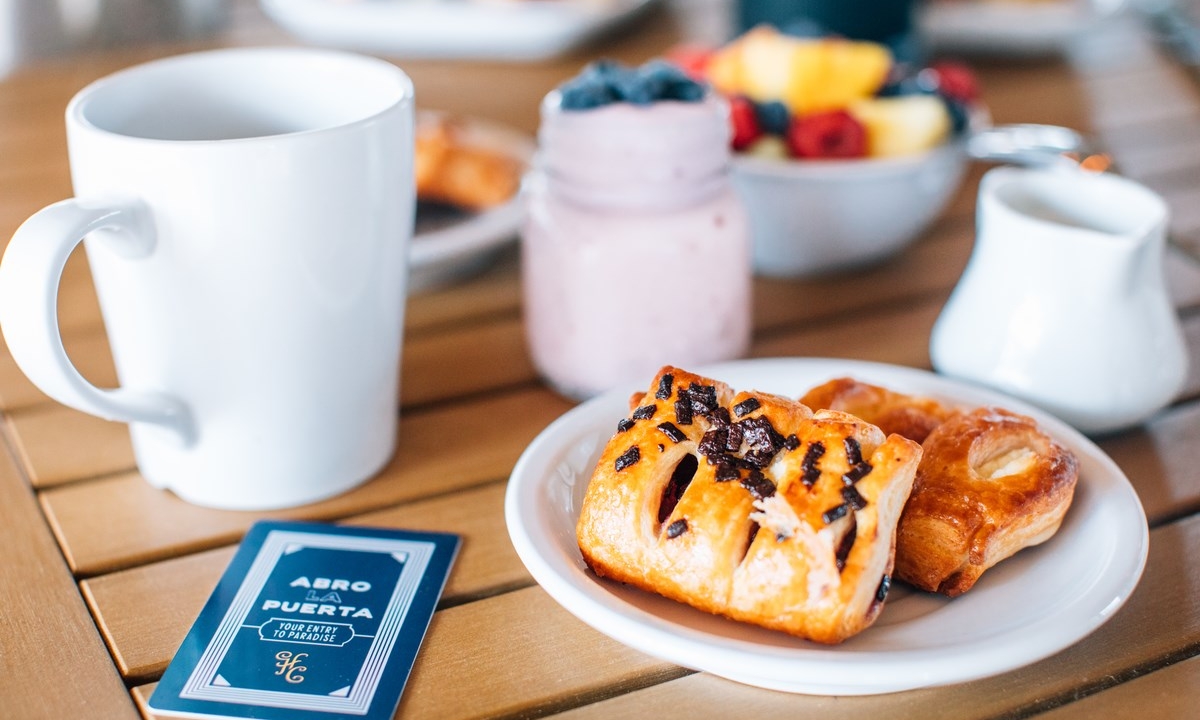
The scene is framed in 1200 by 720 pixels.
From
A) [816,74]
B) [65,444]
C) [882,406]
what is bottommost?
[65,444]

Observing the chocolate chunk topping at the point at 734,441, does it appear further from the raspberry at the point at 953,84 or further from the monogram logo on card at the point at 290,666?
the raspberry at the point at 953,84

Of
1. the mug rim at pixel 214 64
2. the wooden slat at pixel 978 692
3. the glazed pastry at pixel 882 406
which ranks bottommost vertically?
the wooden slat at pixel 978 692

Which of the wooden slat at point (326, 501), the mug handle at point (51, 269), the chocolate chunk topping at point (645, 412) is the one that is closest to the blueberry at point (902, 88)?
the wooden slat at point (326, 501)

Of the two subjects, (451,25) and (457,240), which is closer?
(457,240)

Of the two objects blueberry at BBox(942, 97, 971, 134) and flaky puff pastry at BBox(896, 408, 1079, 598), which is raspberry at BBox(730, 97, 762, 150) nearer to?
blueberry at BBox(942, 97, 971, 134)

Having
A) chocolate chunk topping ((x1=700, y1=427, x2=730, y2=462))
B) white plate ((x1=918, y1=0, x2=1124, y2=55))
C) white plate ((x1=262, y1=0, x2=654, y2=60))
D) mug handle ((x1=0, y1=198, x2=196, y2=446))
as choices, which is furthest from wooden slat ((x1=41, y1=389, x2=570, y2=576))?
white plate ((x1=918, y1=0, x2=1124, y2=55))

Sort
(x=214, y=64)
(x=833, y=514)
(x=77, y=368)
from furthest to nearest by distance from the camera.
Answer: (x=77, y=368) < (x=214, y=64) < (x=833, y=514)

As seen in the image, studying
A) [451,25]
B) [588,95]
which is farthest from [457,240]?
[451,25]

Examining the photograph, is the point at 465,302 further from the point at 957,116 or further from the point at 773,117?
the point at 957,116
